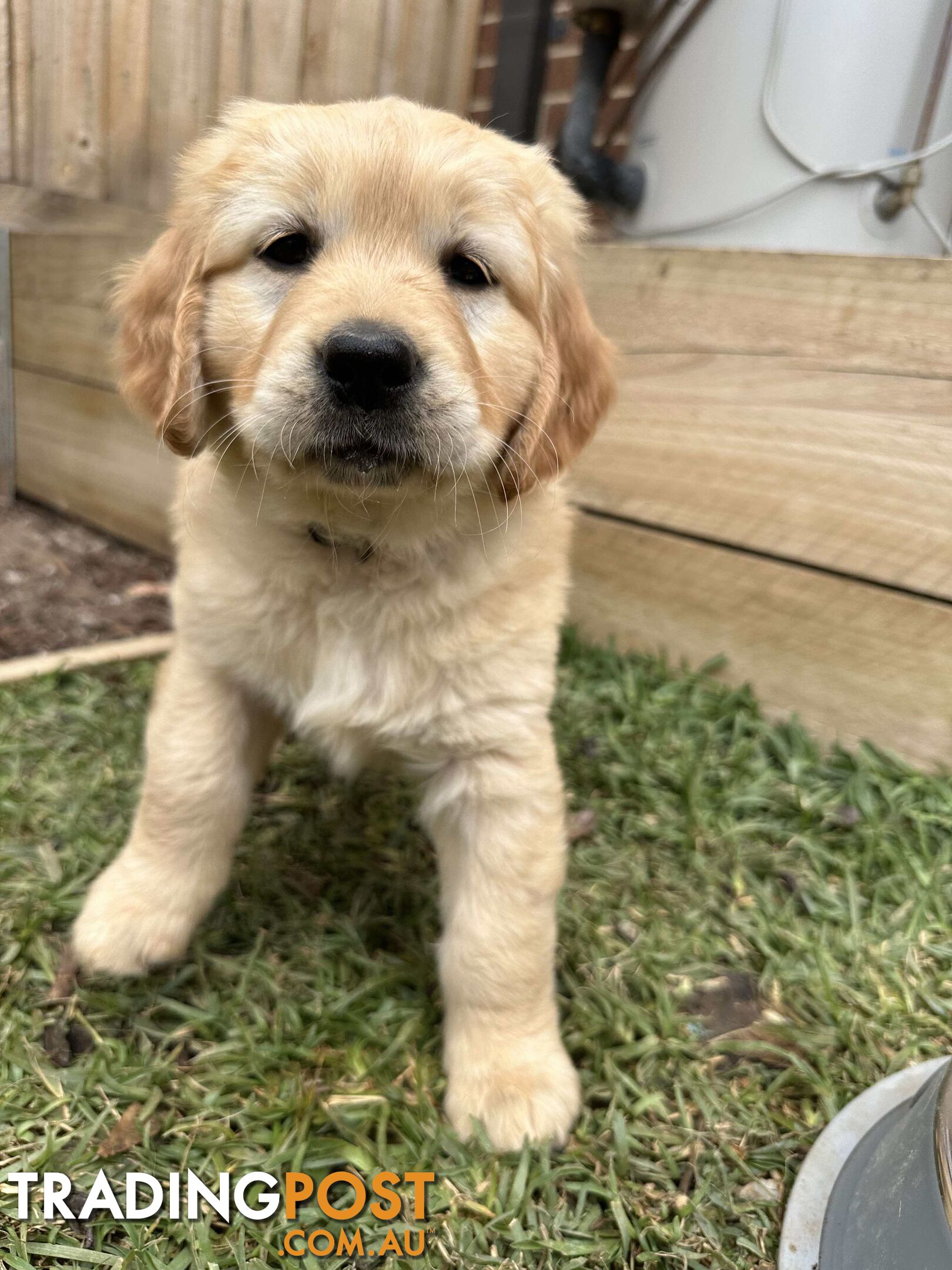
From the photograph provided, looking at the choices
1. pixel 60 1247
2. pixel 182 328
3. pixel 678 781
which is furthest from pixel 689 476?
pixel 60 1247

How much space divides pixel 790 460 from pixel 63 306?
97.1 inches

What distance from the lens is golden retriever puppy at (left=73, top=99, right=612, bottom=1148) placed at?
1240 mm

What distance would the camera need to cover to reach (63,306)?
3102mm

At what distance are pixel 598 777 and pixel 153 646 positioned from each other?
1299 mm

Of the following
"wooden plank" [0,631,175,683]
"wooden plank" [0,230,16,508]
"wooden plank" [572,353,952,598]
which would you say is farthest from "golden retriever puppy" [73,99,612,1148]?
"wooden plank" [0,230,16,508]

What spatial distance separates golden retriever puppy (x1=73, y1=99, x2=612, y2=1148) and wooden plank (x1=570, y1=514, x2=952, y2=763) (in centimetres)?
98

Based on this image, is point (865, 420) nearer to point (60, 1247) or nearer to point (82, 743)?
point (82, 743)

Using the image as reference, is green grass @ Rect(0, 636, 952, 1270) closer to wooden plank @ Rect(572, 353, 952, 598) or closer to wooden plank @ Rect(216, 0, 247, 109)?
wooden plank @ Rect(572, 353, 952, 598)

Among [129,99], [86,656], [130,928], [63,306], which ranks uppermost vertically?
[129,99]

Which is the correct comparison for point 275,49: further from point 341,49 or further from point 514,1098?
point 514,1098

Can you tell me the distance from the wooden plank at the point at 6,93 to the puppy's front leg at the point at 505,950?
1.37 meters

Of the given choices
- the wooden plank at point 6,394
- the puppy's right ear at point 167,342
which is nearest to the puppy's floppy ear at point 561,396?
the puppy's right ear at point 167,342

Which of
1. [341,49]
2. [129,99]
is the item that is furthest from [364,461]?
[341,49]

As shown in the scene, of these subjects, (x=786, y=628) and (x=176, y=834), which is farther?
(x=786, y=628)
